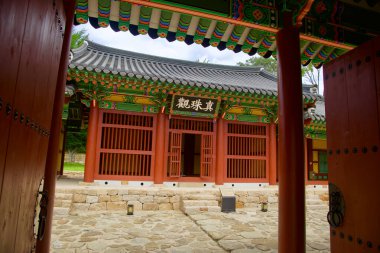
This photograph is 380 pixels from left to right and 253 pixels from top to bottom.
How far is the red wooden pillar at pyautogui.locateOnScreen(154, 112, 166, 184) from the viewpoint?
27.7 feet

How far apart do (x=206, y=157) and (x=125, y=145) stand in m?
2.83

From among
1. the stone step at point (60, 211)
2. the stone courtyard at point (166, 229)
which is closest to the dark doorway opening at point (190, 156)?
the stone courtyard at point (166, 229)

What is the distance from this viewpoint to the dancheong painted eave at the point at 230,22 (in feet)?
10.3

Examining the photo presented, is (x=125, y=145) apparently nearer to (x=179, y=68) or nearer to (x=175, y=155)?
(x=175, y=155)

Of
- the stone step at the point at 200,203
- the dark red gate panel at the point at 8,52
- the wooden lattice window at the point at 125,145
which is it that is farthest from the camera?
the wooden lattice window at the point at 125,145

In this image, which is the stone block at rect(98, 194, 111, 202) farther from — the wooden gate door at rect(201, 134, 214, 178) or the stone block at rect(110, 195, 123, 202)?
the wooden gate door at rect(201, 134, 214, 178)

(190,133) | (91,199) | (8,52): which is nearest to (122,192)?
(91,199)

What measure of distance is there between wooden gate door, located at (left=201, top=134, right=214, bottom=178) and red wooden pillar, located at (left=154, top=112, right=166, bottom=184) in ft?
4.77

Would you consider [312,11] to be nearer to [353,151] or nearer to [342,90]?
[342,90]

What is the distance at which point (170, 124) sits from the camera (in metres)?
8.95

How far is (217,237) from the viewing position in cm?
507

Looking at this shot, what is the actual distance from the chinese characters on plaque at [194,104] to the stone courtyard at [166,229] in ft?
9.01

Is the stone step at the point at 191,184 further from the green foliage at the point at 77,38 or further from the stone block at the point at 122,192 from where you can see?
the green foliage at the point at 77,38

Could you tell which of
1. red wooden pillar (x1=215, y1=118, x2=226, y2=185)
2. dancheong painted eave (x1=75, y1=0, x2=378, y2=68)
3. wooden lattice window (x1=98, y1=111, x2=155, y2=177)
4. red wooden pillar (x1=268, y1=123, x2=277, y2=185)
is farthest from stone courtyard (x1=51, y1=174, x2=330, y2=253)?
dancheong painted eave (x1=75, y1=0, x2=378, y2=68)
